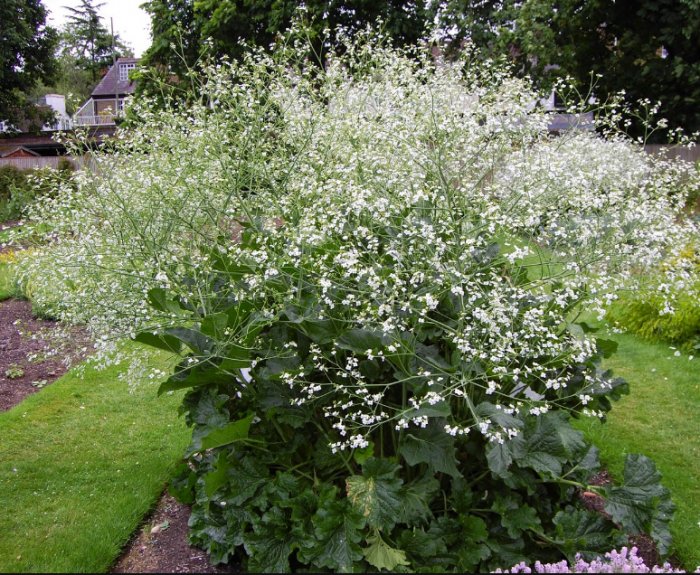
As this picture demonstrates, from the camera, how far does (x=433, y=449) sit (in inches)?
143

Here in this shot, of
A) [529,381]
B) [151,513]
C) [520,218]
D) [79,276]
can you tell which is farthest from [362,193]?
[151,513]

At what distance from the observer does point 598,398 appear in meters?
4.37

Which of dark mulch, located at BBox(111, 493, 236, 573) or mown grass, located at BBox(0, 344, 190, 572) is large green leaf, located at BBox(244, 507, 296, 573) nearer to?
dark mulch, located at BBox(111, 493, 236, 573)

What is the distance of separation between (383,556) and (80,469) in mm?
3021

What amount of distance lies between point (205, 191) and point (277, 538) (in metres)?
2.35

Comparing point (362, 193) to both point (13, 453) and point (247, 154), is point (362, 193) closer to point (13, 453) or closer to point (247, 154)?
point (247, 154)

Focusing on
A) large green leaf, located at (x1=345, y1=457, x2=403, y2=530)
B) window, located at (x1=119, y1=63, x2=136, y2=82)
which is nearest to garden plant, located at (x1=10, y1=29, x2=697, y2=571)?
large green leaf, located at (x1=345, y1=457, x2=403, y2=530)

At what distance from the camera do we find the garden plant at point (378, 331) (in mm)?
3582

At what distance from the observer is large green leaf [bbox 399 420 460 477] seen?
11.8 feet

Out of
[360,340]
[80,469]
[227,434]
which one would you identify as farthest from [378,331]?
[80,469]

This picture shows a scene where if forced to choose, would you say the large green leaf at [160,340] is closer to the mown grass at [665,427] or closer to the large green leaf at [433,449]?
the large green leaf at [433,449]

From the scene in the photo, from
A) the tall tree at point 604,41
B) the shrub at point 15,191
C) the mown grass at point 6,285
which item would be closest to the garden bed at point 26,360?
the mown grass at point 6,285

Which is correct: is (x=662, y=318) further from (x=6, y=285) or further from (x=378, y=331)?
(x=6, y=285)

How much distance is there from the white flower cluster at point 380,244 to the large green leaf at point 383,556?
1.85 feet
